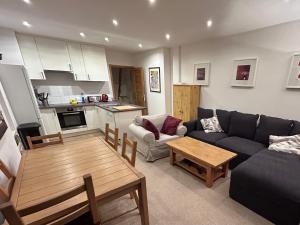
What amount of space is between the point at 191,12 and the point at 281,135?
2.44 metres

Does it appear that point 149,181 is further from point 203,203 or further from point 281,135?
point 281,135

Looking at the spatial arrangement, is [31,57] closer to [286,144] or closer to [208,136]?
[208,136]

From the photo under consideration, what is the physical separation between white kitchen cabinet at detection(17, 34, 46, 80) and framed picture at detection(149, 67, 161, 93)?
3.15m

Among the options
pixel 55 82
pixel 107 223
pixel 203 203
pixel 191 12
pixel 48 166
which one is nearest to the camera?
pixel 48 166

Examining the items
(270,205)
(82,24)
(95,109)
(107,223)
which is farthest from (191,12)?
(95,109)

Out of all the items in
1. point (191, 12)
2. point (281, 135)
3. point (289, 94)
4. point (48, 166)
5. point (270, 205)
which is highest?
point (191, 12)

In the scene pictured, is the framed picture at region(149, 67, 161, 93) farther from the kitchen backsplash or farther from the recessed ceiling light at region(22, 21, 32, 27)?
the recessed ceiling light at region(22, 21, 32, 27)

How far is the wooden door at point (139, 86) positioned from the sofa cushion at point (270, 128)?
3.53m

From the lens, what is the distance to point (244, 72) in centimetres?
306

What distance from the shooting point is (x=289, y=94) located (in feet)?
8.43

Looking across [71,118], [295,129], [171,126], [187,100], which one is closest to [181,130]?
[171,126]

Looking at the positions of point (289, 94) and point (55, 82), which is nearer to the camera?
point (289, 94)

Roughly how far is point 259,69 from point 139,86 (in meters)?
3.83

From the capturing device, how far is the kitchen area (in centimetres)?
288
